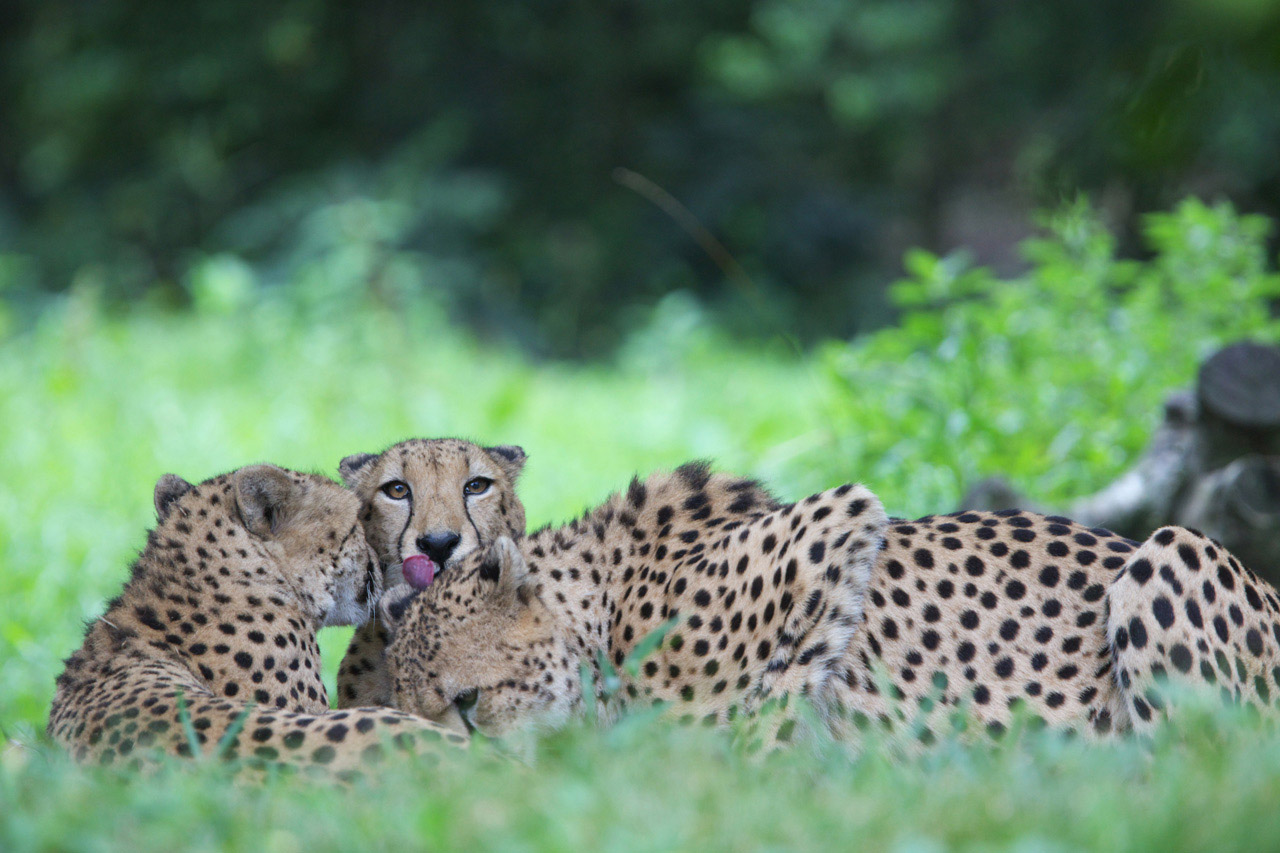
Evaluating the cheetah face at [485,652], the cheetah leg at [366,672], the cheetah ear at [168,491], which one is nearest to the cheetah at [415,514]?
the cheetah leg at [366,672]

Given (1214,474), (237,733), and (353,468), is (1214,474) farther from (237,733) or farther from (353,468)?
(237,733)

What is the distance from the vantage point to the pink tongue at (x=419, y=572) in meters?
3.52

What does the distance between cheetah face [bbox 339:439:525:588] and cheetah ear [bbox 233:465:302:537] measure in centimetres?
32

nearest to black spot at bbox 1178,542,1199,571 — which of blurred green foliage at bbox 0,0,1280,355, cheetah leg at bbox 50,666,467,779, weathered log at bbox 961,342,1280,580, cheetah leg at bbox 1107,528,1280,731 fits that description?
cheetah leg at bbox 1107,528,1280,731

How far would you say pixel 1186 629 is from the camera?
Result: 2918 mm

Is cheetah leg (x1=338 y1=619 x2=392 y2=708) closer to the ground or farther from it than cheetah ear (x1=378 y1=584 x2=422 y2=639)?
closer to the ground

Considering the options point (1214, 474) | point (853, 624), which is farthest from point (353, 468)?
point (1214, 474)

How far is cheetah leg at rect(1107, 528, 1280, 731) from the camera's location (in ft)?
9.53

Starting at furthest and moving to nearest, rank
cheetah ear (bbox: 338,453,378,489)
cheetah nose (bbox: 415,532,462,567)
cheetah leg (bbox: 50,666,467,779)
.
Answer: cheetah ear (bbox: 338,453,378,489), cheetah nose (bbox: 415,532,462,567), cheetah leg (bbox: 50,666,467,779)

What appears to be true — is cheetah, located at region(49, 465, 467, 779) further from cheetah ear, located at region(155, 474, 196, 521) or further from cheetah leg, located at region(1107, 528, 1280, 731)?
cheetah leg, located at region(1107, 528, 1280, 731)

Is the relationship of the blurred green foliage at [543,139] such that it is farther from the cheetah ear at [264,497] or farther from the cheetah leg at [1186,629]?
the cheetah leg at [1186,629]

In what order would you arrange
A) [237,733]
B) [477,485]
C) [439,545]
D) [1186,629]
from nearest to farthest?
[237,733], [1186,629], [439,545], [477,485]

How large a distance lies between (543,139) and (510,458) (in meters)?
13.3

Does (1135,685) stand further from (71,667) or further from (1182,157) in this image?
(71,667)
